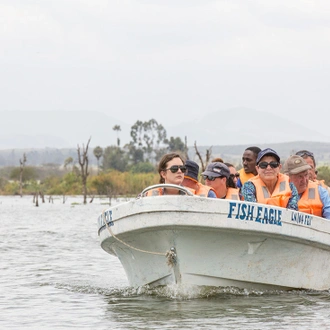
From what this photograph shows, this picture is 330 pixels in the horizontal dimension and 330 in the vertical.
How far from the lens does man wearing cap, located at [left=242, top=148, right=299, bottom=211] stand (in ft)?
33.2

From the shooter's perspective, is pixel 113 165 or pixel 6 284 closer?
pixel 6 284

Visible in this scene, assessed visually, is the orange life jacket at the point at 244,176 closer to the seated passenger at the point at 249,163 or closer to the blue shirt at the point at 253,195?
the seated passenger at the point at 249,163

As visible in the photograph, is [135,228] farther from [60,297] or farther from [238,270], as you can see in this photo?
[60,297]

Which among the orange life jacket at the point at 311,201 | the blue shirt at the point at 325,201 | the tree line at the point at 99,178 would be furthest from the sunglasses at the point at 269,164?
the tree line at the point at 99,178

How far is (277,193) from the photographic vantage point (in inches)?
401

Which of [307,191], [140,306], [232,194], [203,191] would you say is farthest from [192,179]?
[140,306]

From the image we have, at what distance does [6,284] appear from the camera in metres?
13.0

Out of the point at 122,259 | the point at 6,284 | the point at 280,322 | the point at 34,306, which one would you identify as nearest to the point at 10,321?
the point at 34,306

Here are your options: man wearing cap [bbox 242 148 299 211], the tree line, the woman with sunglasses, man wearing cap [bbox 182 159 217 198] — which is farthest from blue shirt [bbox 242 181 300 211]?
the tree line

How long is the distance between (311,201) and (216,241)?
5.61ft

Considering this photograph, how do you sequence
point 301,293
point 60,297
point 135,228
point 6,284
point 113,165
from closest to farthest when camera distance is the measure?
point 135,228 → point 301,293 → point 60,297 → point 6,284 → point 113,165

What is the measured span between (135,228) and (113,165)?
353ft

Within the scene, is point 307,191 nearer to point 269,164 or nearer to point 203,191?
point 269,164

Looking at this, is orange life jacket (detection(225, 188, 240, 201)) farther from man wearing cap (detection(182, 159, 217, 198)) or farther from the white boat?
the white boat
